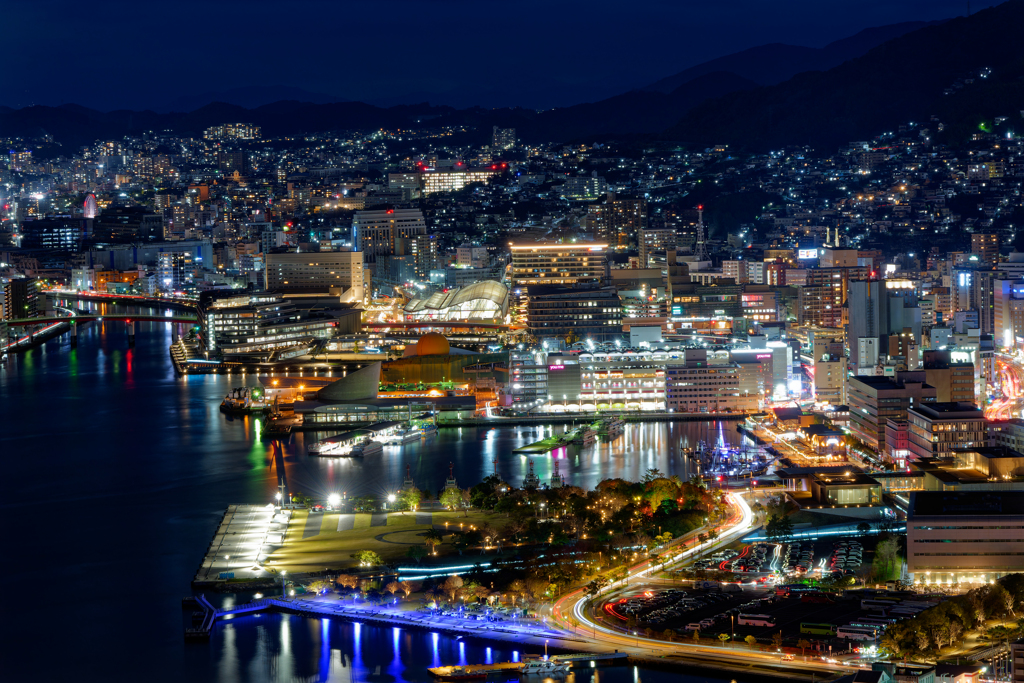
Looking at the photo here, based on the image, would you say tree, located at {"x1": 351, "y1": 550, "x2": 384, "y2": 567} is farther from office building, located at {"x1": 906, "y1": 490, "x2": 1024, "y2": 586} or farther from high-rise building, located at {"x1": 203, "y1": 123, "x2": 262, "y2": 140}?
high-rise building, located at {"x1": 203, "y1": 123, "x2": 262, "y2": 140}

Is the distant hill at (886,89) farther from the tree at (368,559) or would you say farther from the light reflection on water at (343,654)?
the light reflection on water at (343,654)

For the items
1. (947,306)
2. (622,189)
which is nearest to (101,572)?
(947,306)

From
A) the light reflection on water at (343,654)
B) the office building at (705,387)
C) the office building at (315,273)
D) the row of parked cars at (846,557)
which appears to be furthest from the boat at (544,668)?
the office building at (315,273)

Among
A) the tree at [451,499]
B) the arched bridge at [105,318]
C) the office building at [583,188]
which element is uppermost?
the office building at [583,188]

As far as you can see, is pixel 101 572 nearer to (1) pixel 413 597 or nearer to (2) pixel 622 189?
(1) pixel 413 597

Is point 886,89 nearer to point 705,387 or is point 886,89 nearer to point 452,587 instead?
point 705,387

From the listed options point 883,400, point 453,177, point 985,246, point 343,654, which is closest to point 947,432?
point 883,400

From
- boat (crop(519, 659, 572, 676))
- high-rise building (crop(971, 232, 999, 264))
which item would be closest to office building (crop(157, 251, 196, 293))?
high-rise building (crop(971, 232, 999, 264))
